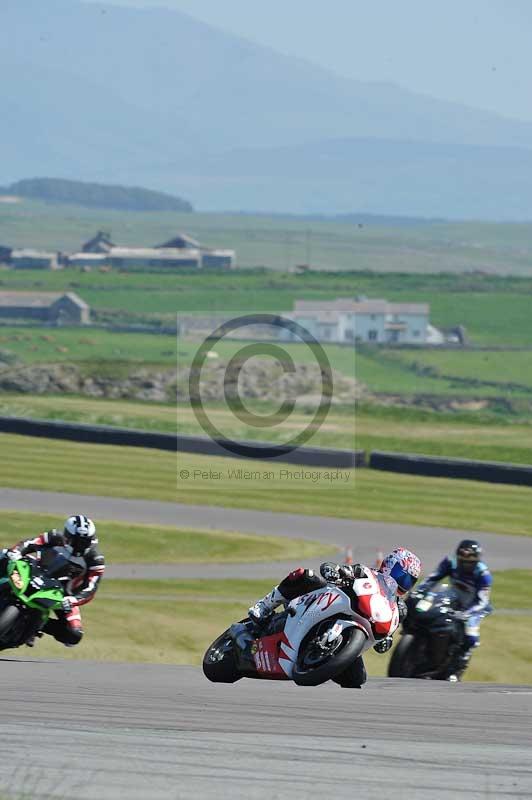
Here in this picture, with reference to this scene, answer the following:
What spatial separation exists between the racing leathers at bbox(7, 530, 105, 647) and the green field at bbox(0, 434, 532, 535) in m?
21.0

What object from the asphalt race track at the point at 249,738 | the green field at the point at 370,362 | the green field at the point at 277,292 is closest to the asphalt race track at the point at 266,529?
the asphalt race track at the point at 249,738

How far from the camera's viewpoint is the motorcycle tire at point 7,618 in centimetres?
1357

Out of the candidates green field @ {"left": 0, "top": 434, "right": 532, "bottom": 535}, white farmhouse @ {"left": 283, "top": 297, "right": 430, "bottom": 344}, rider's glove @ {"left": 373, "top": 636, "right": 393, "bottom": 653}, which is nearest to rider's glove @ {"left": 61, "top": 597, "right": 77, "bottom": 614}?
rider's glove @ {"left": 373, "top": 636, "right": 393, "bottom": 653}

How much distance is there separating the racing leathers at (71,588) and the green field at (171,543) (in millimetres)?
14245

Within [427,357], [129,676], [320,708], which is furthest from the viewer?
[427,357]

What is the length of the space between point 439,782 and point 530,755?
1014mm

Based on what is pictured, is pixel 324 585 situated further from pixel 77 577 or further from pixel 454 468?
pixel 454 468

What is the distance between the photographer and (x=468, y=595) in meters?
15.0

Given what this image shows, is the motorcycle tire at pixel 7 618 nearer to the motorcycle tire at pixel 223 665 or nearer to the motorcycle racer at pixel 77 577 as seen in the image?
the motorcycle racer at pixel 77 577

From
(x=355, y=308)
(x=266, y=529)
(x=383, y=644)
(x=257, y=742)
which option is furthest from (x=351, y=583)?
(x=355, y=308)

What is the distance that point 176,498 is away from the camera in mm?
38344

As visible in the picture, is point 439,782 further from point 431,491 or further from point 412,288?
point 412,288

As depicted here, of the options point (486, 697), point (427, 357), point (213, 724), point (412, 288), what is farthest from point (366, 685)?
point (412, 288)

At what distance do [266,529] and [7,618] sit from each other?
20.3m
